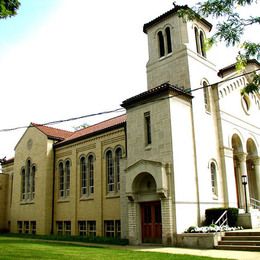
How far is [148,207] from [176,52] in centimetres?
1080

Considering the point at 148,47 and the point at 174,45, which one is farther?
the point at 148,47

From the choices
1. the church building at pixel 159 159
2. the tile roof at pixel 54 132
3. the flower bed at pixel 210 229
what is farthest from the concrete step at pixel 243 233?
the tile roof at pixel 54 132

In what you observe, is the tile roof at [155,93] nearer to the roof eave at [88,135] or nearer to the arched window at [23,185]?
the roof eave at [88,135]

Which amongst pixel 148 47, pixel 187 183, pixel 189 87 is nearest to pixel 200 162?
pixel 187 183

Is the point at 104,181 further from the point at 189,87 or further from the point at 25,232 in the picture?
the point at 25,232

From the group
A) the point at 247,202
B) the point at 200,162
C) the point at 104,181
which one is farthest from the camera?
the point at 104,181

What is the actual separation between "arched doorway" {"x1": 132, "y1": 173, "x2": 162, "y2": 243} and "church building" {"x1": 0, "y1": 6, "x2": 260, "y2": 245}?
0.06 meters

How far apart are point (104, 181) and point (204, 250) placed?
1125cm

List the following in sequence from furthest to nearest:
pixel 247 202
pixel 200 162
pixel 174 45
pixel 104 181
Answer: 1. pixel 104 181
2. pixel 174 45
3. pixel 247 202
4. pixel 200 162

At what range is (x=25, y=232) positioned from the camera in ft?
105

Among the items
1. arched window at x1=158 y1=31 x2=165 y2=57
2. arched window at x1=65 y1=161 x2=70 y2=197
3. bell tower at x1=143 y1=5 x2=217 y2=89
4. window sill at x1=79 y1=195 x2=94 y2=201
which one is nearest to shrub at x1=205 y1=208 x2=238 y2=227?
bell tower at x1=143 y1=5 x2=217 y2=89

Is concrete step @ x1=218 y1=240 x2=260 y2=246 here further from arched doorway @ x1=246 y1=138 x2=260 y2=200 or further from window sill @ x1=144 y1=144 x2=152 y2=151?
arched doorway @ x1=246 y1=138 x2=260 y2=200

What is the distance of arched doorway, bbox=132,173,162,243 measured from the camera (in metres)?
19.5

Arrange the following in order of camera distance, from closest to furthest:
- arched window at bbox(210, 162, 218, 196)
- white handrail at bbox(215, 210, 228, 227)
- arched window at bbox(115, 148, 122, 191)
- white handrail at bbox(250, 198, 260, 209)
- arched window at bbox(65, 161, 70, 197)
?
white handrail at bbox(215, 210, 228, 227)
arched window at bbox(210, 162, 218, 196)
arched window at bbox(115, 148, 122, 191)
white handrail at bbox(250, 198, 260, 209)
arched window at bbox(65, 161, 70, 197)
